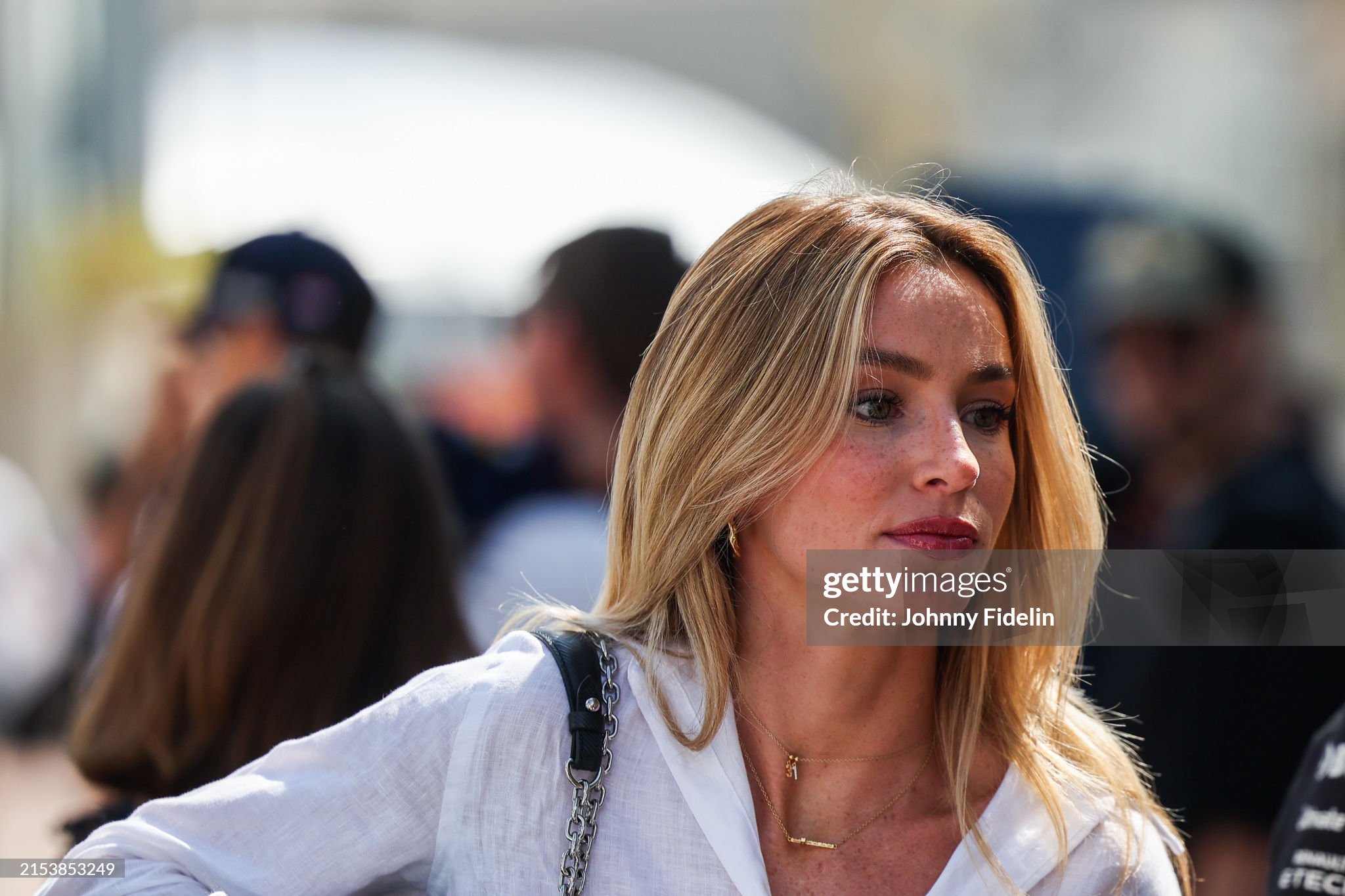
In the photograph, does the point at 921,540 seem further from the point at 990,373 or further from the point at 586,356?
the point at 586,356

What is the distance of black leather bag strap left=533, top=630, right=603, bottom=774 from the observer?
1.81m

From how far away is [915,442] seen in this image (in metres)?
1.82

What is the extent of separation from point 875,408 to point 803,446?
11 cm

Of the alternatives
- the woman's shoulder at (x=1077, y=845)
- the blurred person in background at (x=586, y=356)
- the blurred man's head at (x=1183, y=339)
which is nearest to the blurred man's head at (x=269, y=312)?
the blurred person in background at (x=586, y=356)

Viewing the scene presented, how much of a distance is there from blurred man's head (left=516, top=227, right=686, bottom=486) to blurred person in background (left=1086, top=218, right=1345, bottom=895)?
1.14 metres

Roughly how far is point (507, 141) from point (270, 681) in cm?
593

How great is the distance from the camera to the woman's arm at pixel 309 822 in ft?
5.73

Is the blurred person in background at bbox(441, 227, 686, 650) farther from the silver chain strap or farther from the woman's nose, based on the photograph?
the woman's nose

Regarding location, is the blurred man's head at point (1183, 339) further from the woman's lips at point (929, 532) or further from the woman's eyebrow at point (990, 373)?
the woman's lips at point (929, 532)

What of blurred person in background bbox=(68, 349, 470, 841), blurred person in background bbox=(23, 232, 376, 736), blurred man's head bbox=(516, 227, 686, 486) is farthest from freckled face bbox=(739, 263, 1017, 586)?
blurred person in background bbox=(23, 232, 376, 736)

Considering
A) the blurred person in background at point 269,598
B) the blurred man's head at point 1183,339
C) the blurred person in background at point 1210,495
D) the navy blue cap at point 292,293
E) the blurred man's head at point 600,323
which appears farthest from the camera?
the blurred man's head at point 1183,339

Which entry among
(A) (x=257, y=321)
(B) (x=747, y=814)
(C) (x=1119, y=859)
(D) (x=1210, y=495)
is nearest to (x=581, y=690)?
(B) (x=747, y=814)

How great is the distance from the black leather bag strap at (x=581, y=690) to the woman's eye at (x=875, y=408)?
0.49 m

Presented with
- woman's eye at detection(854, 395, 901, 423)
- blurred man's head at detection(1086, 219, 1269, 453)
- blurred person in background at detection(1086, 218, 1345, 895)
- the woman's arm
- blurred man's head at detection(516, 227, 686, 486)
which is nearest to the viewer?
the woman's arm
